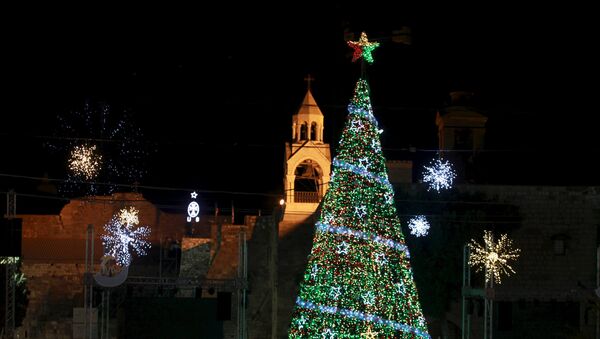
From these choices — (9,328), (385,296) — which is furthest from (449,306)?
(9,328)

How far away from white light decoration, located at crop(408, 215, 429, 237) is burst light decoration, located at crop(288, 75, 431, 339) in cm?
910

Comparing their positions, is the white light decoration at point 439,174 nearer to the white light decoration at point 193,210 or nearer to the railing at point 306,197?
the railing at point 306,197

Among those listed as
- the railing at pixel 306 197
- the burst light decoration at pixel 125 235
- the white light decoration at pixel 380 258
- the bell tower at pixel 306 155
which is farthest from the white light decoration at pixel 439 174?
the burst light decoration at pixel 125 235

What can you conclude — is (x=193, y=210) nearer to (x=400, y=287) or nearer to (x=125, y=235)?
(x=125, y=235)

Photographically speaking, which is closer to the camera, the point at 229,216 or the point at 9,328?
the point at 9,328

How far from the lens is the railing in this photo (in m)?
38.2

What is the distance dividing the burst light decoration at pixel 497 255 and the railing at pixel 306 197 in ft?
26.7

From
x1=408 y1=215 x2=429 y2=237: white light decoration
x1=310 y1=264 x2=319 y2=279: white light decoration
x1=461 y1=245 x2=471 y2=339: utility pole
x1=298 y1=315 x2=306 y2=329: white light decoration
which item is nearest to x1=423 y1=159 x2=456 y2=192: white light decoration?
x1=408 y1=215 x2=429 y2=237: white light decoration

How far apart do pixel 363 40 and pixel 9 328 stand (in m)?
10.9

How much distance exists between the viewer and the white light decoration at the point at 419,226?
3234cm

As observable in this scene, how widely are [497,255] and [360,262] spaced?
→ 23.6ft

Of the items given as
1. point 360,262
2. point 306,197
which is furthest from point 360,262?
point 306,197

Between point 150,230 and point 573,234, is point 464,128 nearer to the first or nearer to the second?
point 573,234

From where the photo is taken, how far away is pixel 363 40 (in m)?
24.1
